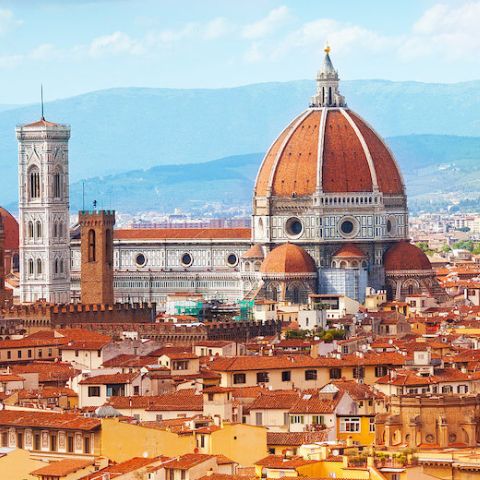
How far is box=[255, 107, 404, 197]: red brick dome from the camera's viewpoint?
141875mm

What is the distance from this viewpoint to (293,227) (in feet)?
472

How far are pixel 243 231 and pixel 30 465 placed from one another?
316ft

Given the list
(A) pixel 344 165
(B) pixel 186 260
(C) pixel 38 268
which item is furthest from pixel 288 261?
(C) pixel 38 268

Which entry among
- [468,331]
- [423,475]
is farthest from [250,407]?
[468,331]

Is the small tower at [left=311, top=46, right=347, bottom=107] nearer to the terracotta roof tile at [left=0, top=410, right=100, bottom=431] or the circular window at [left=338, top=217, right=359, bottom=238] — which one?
the circular window at [left=338, top=217, right=359, bottom=238]

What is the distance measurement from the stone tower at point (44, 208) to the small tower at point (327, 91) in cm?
1374

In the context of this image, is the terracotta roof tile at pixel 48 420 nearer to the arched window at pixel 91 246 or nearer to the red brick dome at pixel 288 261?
the arched window at pixel 91 246

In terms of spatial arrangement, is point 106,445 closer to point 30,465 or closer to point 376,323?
point 30,465

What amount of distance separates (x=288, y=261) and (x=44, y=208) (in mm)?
16522

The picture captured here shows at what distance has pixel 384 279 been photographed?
5458 inches

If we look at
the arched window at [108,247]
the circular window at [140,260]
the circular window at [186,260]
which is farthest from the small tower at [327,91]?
the arched window at [108,247]

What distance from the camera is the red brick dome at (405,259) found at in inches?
5438

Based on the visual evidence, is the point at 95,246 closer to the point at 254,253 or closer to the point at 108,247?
the point at 108,247

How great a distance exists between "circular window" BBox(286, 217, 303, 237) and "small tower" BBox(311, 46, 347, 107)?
22.9 feet
